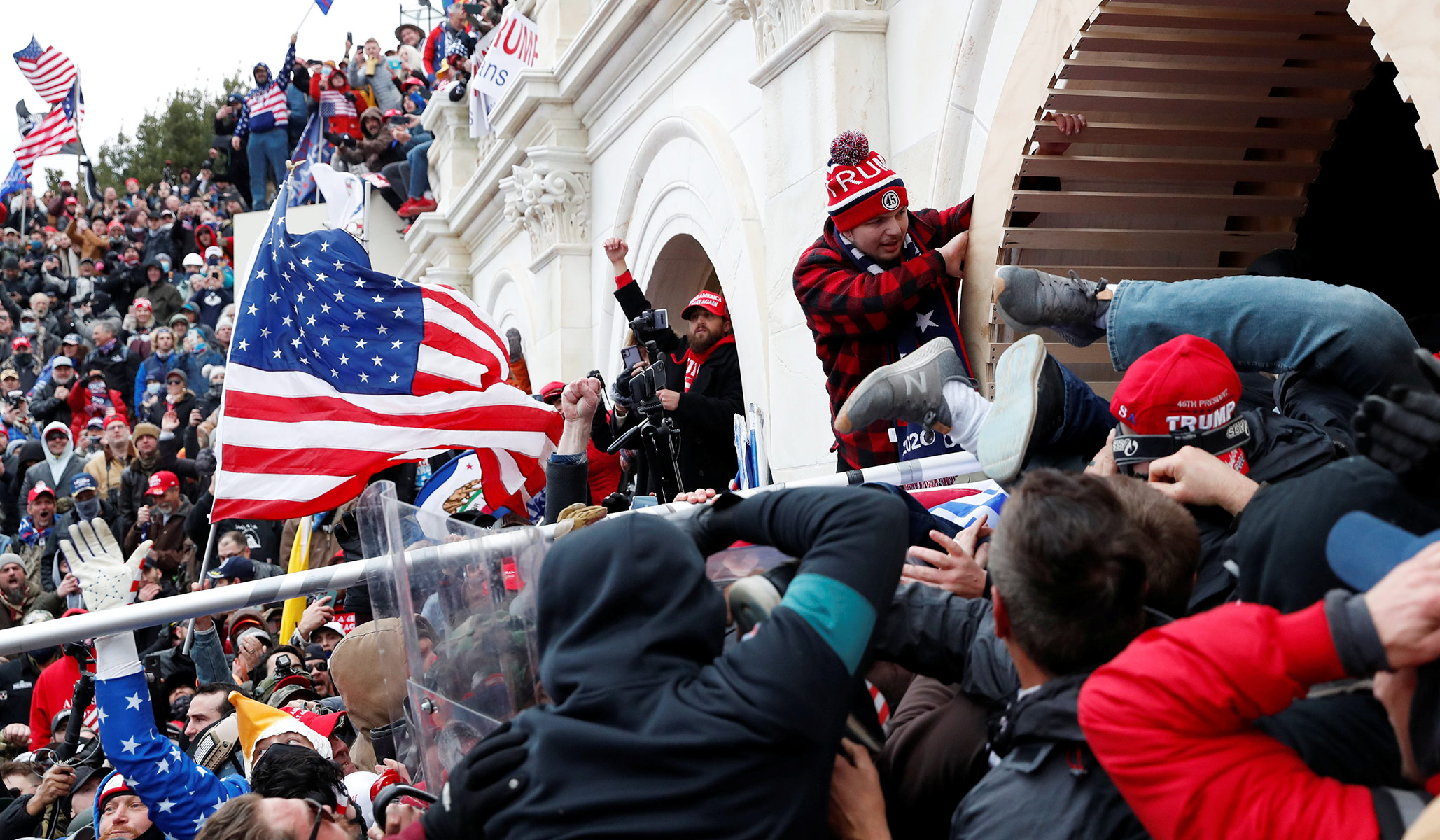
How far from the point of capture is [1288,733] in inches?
57.6

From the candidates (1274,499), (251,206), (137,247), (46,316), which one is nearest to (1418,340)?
(1274,499)

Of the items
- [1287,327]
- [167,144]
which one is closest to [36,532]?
[1287,327]

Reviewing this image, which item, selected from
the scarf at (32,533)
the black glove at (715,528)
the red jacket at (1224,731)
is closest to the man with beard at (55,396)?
the scarf at (32,533)

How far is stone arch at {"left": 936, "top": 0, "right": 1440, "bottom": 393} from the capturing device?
375 centimetres

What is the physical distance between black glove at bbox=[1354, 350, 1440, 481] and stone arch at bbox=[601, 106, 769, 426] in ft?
15.9

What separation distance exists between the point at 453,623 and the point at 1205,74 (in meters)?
3.04

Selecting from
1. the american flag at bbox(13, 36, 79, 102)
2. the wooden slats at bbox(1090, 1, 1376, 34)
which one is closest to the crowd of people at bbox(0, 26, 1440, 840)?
the wooden slats at bbox(1090, 1, 1376, 34)

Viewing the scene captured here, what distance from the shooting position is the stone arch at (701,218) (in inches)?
257

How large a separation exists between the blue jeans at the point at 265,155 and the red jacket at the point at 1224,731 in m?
21.2

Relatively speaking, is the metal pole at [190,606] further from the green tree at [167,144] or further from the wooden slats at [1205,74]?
the green tree at [167,144]

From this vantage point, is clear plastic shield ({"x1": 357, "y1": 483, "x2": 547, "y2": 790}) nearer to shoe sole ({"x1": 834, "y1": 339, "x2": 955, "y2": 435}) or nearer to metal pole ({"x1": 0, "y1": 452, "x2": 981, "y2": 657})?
metal pole ({"x1": 0, "y1": 452, "x2": 981, "y2": 657})

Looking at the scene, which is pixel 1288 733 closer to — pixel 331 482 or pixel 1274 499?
pixel 1274 499

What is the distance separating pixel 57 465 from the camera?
11.9m

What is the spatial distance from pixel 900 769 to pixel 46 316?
63.0 ft
